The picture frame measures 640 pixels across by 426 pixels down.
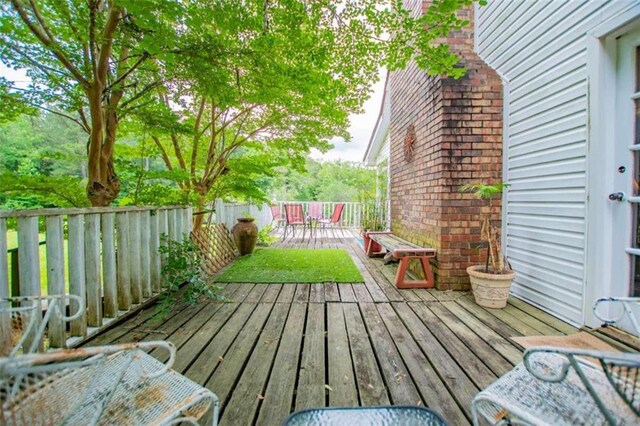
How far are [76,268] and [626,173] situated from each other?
3709 mm

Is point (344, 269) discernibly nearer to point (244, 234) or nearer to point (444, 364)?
point (244, 234)

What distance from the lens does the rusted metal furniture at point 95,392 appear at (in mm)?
687

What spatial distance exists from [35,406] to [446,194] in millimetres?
3215

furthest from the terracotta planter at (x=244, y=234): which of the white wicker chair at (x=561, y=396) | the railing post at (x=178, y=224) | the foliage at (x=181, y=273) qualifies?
the white wicker chair at (x=561, y=396)

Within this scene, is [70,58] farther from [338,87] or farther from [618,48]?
[618,48]

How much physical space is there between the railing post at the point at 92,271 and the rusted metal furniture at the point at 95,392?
944 mm

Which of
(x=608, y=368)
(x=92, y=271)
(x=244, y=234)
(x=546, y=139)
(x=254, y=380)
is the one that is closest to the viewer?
(x=608, y=368)

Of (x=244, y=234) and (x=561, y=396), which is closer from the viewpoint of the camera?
(x=561, y=396)

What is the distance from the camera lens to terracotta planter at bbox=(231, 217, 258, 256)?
4953 millimetres

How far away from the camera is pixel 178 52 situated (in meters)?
2.29

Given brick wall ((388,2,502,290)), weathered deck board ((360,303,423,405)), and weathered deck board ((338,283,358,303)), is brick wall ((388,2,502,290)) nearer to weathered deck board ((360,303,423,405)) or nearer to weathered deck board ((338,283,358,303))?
weathered deck board ((338,283,358,303))

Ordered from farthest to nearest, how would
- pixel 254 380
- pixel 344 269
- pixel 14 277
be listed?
1. pixel 344 269
2. pixel 14 277
3. pixel 254 380

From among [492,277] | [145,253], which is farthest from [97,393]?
[492,277]

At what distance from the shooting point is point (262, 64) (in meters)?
2.59
